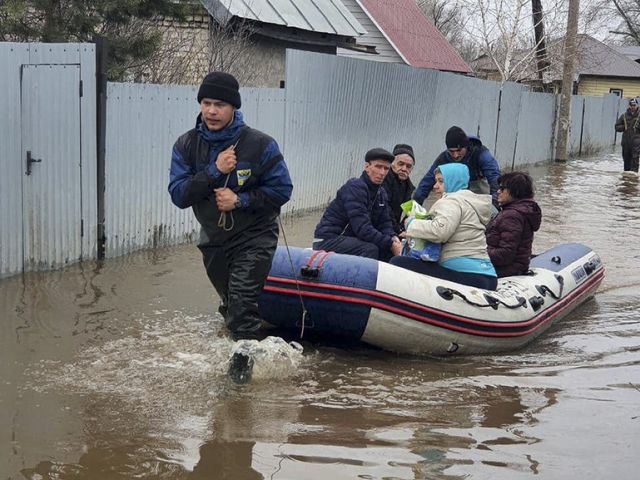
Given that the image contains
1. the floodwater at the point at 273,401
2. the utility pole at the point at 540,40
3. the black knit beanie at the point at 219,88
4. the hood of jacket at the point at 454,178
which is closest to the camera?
the floodwater at the point at 273,401

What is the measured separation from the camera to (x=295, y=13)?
60.8 feet

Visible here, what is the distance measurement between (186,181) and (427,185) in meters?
4.32

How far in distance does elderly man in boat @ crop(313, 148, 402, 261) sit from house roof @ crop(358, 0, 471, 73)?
20520 mm

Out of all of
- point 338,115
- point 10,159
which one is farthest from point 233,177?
point 338,115

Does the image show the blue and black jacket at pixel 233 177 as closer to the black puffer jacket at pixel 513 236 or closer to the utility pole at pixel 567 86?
the black puffer jacket at pixel 513 236

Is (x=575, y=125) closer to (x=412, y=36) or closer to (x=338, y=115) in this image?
(x=412, y=36)

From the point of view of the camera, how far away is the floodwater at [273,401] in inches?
183

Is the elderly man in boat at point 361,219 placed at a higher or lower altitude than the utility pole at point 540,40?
lower

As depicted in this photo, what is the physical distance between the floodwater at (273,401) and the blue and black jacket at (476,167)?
1.74 metres

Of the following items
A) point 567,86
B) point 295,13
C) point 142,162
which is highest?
point 295,13

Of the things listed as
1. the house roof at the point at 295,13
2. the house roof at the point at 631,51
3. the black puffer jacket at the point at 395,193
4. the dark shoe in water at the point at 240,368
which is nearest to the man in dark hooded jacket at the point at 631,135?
the house roof at the point at 295,13

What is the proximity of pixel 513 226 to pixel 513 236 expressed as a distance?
10 cm

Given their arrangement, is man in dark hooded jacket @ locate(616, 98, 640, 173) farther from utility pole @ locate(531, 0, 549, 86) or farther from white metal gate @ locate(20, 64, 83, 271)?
white metal gate @ locate(20, 64, 83, 271)

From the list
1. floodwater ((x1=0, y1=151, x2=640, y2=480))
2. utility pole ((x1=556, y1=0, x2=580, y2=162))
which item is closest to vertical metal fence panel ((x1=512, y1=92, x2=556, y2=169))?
utility pole ((x1=556, y1=0, x2=580, y2=162))
